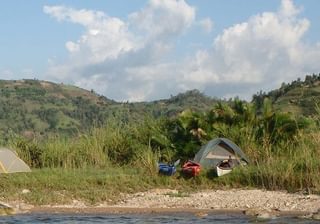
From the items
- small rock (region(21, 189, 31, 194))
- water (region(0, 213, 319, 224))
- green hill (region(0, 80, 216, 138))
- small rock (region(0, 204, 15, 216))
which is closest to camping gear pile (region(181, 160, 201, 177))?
water (region(0, 213, 319, 224))

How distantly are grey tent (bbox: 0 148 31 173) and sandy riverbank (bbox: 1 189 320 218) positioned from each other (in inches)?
146

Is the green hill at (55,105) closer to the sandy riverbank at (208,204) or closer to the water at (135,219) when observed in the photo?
the sandy riverbank at (208,204)

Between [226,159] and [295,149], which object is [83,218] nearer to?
[226,159]

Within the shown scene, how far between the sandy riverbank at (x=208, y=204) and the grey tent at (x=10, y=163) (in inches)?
146

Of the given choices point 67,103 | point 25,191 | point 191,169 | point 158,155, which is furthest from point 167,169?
point 67,103

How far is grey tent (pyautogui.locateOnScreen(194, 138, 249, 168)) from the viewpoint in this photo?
19.3 m

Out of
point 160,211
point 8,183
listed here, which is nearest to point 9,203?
point 8,183

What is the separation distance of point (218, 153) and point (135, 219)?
19.3 feet

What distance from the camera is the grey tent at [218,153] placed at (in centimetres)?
1928

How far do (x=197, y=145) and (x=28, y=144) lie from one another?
19.3ft

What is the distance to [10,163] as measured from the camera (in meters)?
19.8

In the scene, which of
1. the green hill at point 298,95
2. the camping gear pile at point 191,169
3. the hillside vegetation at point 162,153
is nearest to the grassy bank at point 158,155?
the hillside vegetation at point 162,153

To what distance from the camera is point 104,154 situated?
2123 cm

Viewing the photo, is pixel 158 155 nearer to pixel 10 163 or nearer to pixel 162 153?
pixel 162 153
